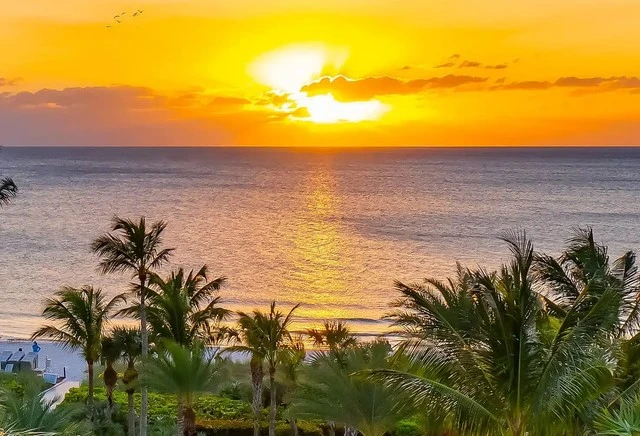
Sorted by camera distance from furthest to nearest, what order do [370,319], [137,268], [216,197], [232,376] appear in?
1. [216,197]
2. [370,319]
3. [232,376]
4. [137,268]

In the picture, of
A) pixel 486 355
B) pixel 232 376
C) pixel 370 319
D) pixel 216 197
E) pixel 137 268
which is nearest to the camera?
pixel 486 355

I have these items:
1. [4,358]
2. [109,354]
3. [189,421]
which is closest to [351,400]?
[189,421]

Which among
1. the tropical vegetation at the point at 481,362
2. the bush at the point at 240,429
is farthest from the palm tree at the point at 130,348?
the bush at the point at 240,429

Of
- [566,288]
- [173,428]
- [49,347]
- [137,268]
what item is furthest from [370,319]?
[566,288]

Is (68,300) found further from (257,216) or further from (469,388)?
(257,216)

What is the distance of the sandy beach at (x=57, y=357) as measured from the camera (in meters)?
31.3

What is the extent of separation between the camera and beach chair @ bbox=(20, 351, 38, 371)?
1119 inches

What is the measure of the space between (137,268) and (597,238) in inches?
2764

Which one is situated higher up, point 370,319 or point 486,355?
point 486,355

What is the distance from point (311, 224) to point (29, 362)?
65.1 metres

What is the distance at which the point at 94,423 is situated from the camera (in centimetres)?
1950

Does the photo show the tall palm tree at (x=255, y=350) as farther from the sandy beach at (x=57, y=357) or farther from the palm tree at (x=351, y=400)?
the sandy beach at (x=57, y=357)

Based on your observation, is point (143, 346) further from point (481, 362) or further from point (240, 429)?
point (481, 362)

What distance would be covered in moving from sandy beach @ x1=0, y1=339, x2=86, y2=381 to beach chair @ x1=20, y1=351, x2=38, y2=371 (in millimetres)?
1232
